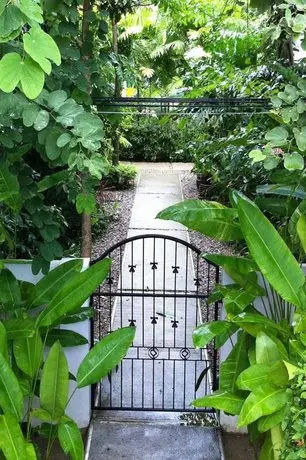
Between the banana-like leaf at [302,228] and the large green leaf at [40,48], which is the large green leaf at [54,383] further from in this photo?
the large green leaf at [40,48]

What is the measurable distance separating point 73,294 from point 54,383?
0.42 meters

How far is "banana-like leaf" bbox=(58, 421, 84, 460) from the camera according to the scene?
7.68ft

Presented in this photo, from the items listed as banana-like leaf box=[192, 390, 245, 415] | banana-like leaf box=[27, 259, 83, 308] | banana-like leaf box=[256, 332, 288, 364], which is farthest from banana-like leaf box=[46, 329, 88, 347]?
banana-like leaf box=[256, 332, 288, 364]

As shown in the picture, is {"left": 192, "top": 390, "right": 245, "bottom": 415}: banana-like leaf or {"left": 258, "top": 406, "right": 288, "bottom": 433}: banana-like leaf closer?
{"left": 258, "top": 406, "right": 288, "bottom": 433}: banana-like leaf

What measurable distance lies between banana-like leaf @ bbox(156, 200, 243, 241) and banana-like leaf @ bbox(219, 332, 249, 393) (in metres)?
0.55

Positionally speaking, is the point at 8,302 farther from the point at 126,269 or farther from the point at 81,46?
the point at 126,269

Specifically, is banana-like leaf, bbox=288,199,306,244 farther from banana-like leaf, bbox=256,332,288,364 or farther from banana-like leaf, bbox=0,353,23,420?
banana-like leaf, bbox=0,353,23,420

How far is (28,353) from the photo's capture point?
2.59 meters

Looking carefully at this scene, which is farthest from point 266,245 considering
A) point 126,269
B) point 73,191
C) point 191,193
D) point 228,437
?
point 191,193

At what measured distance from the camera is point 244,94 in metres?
4.50

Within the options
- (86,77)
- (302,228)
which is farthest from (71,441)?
(86,77)

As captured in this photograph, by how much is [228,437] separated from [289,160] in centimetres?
186

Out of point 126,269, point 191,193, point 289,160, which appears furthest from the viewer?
point 191,193

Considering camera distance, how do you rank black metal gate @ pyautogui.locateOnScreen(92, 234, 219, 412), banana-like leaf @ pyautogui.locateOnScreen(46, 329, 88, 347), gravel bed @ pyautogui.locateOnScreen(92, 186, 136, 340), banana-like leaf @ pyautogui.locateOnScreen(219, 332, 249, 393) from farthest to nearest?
1. gravel bed @ pyautogui.locateOnScreen(92, 186, 136, 340)
2. black metal gate @ pyautogui.locateOnScreen(92, 234, 219, 412)
3. banana-like leaf @ pyautogui.locateOnScreen(46, 329, 88, 347)
4. banana-like leaf @ pyautogui.locateOnScreen(219, 332, 249, 393)
